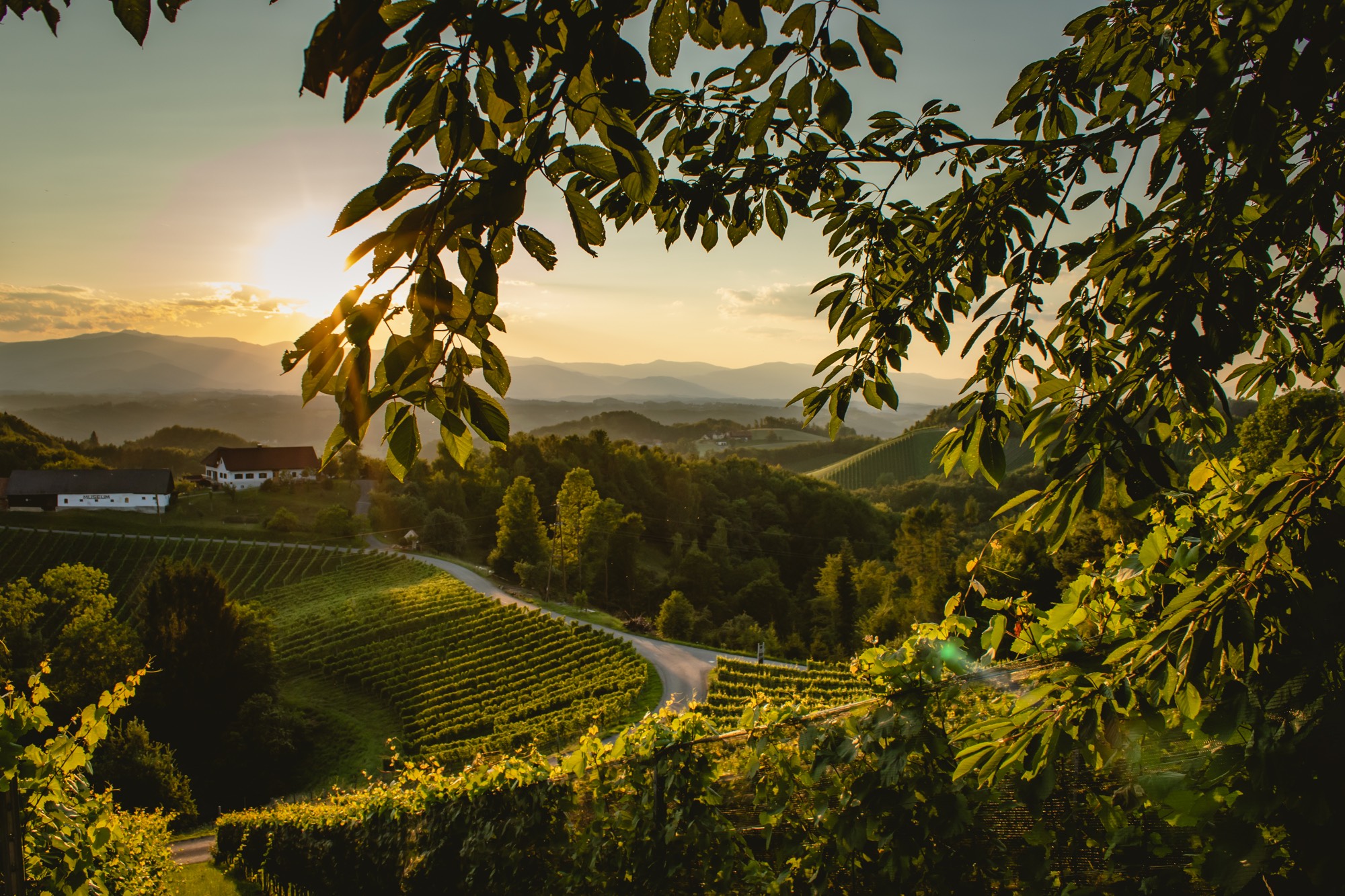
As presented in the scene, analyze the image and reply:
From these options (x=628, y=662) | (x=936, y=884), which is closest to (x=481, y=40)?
(x=936, y=884)

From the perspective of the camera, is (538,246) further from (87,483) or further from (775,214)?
(87,483)

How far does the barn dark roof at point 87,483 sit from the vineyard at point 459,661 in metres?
25.3

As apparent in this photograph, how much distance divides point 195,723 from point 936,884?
32.2 m

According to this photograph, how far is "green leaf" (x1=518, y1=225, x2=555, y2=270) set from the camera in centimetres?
109

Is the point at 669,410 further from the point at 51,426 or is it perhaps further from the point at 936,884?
the point at 936,884

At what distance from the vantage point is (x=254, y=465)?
71625mm

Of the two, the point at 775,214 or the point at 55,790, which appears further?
the point at 55,790

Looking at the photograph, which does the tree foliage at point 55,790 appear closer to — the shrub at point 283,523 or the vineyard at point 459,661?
the vineyard at point 459,661

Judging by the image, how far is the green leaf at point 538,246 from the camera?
1.09 meters

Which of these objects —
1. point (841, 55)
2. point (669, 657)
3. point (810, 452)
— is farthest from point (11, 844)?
point (810, 452)

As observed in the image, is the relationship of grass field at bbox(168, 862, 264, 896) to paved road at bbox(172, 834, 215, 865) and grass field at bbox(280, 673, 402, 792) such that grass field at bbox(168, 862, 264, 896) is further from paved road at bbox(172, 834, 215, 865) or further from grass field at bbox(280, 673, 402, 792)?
grass field at bbox(280, 673, 402, 792)

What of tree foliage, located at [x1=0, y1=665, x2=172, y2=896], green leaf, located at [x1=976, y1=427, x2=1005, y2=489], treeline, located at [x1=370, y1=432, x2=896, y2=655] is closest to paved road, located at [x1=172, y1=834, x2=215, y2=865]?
tree foliage, located at [x1=0, y1=665, x2=172, y2=896]

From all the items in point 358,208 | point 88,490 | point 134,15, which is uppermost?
point 134,15

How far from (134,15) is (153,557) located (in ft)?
188
